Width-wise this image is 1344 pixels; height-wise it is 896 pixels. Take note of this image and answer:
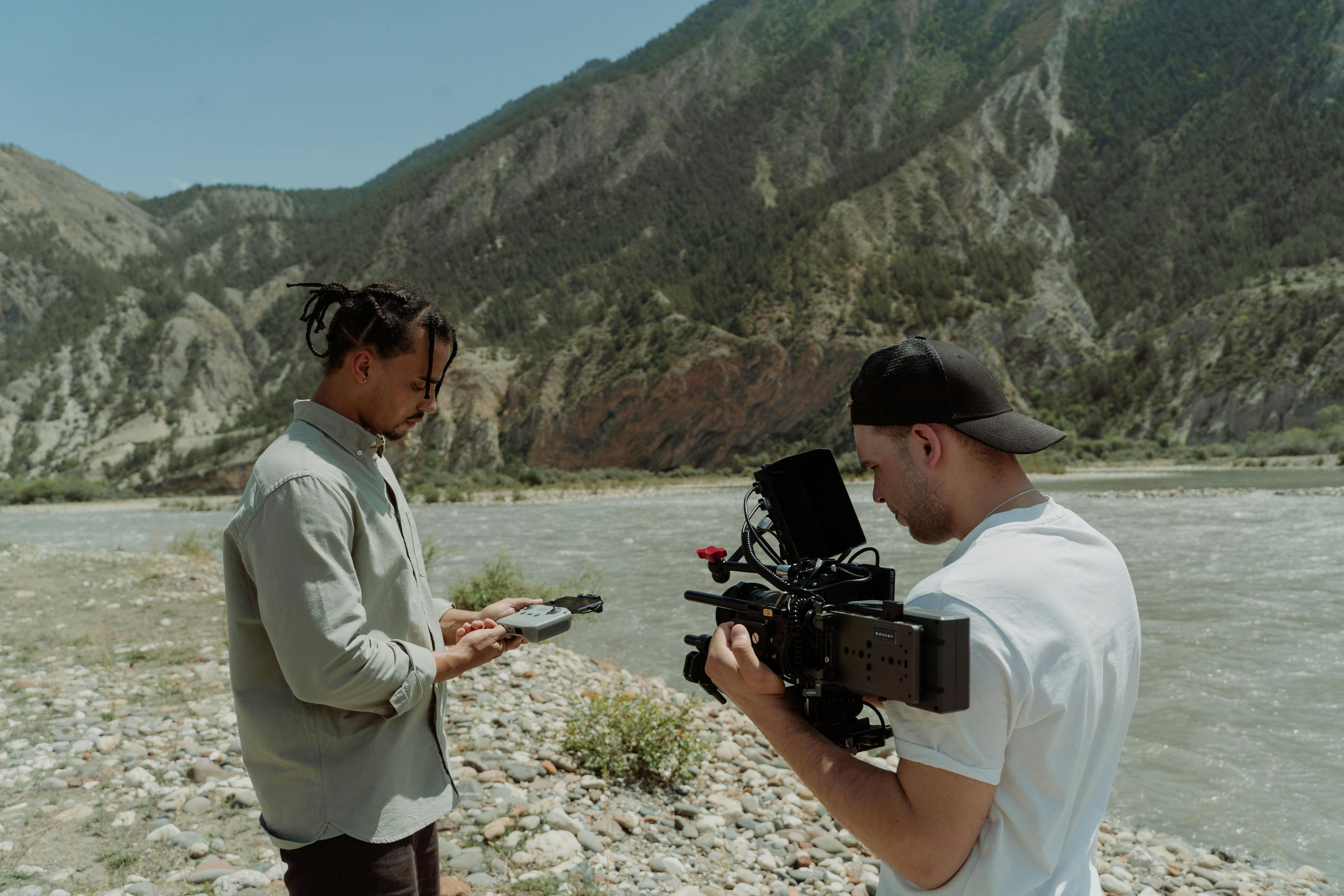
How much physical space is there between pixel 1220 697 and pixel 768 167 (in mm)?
82792

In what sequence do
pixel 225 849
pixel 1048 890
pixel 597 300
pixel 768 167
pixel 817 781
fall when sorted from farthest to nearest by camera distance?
pixel 768 167 → pixel 597 300 → pixel 225 849 → pixel 817 781 → pixel 1048 890

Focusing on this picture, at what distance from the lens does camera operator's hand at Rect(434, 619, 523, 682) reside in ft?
6.07

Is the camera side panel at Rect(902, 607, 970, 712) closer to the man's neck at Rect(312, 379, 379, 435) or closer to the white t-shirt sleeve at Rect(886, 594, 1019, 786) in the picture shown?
the white t-shirt sleeve at Rect(886, 594, 1019, 786)

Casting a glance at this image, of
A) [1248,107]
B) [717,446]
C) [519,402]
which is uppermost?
[1248,107]

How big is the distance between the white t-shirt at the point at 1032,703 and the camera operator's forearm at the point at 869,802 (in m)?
0.05

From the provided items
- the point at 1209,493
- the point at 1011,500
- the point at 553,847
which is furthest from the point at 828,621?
the point at 1209,493

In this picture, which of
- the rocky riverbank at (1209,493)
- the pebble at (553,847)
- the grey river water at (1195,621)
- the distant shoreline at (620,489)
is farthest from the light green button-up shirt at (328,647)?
the distant shoreline at (620,489)

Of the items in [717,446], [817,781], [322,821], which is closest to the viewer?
[817,781]

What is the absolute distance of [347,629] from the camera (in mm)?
1584

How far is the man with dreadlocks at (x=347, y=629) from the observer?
1584 millimetres

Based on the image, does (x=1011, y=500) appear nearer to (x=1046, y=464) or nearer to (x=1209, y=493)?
(x=1209, y=493)

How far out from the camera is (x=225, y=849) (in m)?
3.43

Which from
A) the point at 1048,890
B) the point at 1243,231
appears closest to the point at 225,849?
the point at 1048,890

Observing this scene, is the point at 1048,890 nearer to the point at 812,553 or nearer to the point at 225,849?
the point at 812,553
